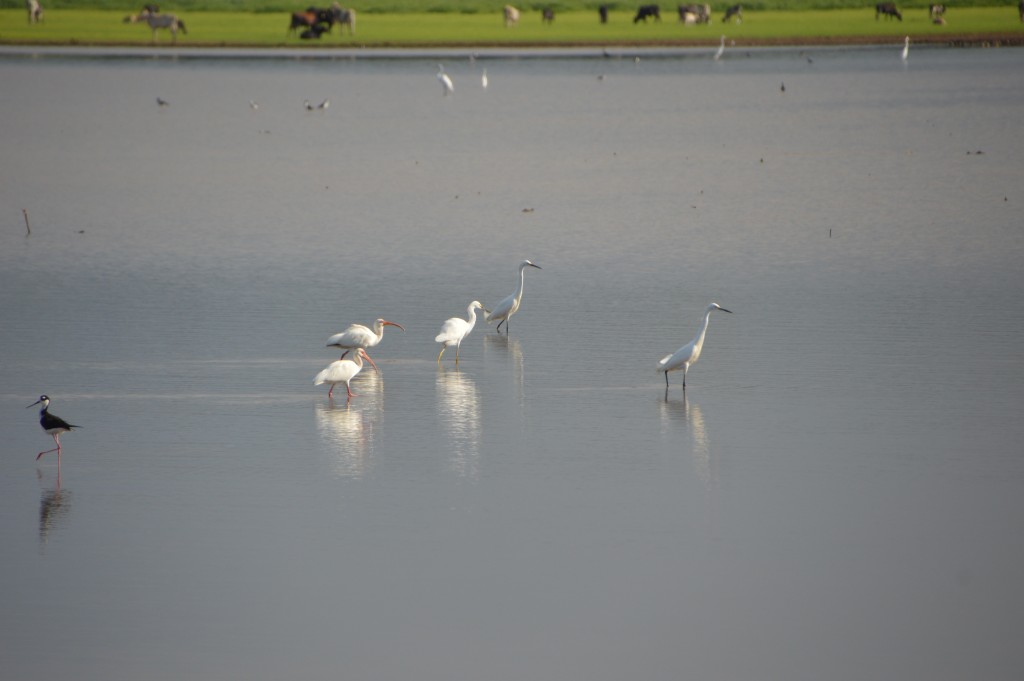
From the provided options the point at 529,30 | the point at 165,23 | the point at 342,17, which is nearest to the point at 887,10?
the point at 529,30

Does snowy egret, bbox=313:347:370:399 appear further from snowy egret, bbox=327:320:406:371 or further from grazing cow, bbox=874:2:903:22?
grazing cow, bbox=874:2:903:22

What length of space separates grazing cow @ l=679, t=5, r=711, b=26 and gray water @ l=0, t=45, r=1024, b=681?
56.7 meters

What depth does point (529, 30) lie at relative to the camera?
7844 centimetres

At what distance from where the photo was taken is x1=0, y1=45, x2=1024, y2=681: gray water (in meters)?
7.56

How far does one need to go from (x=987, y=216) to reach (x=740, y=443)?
1229 centimetres

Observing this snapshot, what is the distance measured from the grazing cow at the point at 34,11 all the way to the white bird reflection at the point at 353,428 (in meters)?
75.3

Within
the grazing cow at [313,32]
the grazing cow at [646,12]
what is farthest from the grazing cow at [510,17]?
the grazing cow at [313,32]

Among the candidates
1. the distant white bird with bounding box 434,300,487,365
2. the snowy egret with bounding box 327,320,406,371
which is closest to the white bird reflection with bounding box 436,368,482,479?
the distant white bird with bounding box 434,300,487,365

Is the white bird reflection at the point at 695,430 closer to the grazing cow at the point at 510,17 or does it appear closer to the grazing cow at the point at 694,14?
the grazing cow at the point at 510,17

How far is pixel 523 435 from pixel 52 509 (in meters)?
3.25

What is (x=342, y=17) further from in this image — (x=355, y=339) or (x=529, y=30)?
(x=355, y=339)

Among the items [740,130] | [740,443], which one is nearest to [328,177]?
[740,130]

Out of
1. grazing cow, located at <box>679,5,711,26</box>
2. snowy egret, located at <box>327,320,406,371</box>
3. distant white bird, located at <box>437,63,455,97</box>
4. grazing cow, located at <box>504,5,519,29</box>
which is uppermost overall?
grazing cow, located at <box>679,5,711,26</box>

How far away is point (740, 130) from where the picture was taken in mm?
35969
